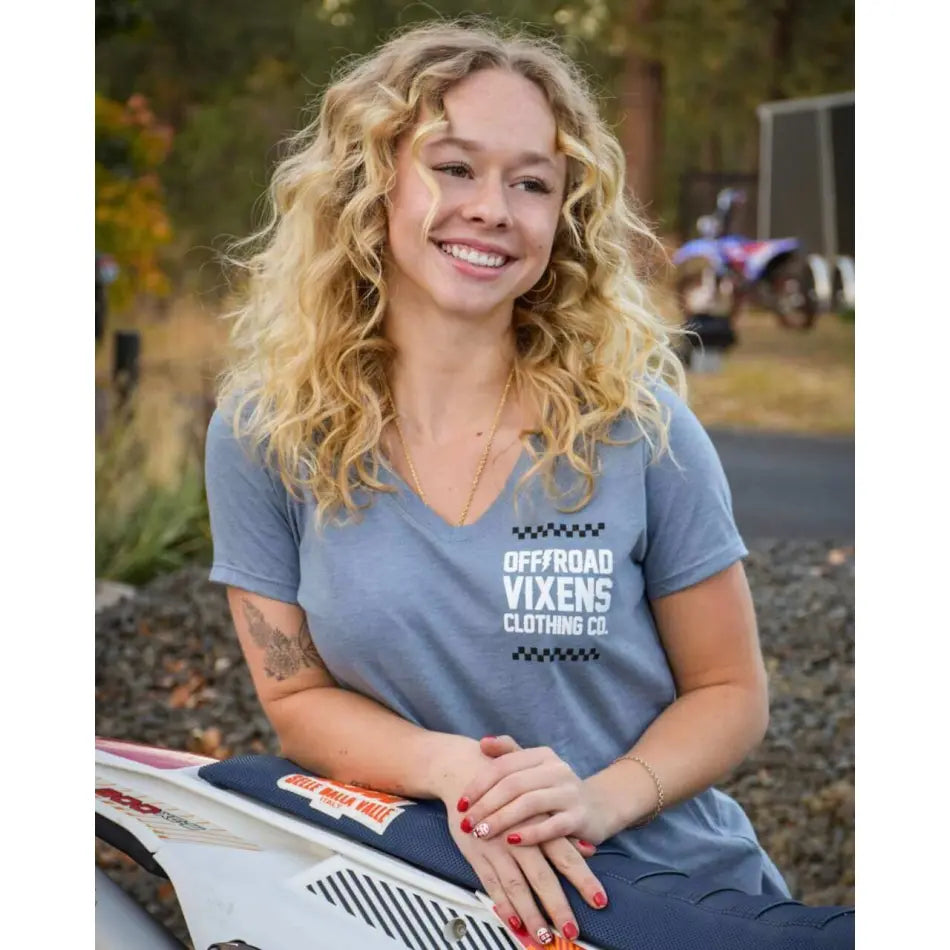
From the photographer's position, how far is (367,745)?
1479 mm

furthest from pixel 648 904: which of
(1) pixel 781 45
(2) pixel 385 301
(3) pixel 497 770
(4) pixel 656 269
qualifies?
(1) pixel 781 45

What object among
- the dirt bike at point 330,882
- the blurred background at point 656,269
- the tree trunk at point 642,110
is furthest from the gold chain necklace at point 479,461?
the tree trunk at point 642,110

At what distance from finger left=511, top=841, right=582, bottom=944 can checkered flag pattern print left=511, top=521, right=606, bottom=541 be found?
→ 0.34 meters

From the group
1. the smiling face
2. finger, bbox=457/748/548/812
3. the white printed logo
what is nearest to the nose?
the smiling face

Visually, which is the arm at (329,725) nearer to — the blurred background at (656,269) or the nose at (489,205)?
the nose at (489,205)

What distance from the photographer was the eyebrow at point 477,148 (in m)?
1.48

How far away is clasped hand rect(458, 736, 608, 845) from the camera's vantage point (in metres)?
1.32

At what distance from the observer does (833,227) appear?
4.57 metres

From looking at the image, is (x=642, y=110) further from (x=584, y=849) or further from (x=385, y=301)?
(x=584, y=849)

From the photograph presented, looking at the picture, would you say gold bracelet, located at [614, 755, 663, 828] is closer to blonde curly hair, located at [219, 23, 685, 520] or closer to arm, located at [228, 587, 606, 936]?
arm, located at [228, 587, 606, 936]

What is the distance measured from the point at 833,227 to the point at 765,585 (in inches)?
47.9

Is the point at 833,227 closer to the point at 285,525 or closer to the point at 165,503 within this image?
the point at 165,503

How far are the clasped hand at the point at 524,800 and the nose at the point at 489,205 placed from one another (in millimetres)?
552
